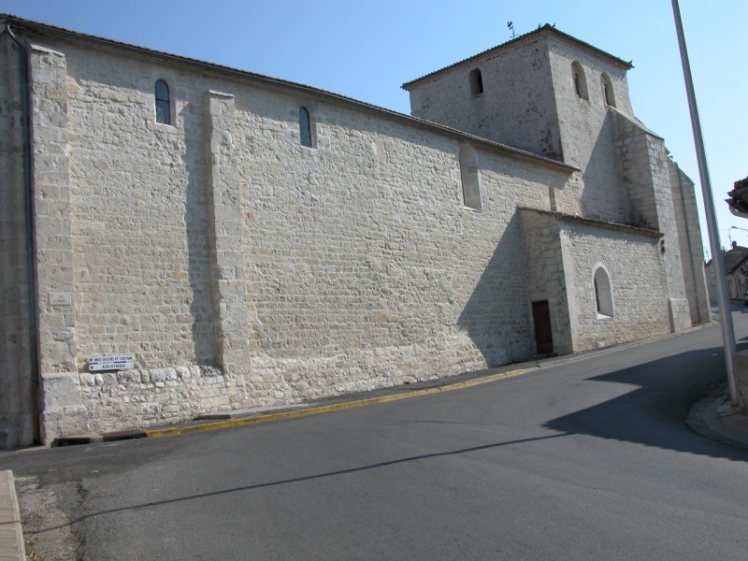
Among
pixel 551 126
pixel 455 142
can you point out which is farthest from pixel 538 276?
pixel 551 126

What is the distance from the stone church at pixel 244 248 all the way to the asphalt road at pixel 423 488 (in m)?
2.27

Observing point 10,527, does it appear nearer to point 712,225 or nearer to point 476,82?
point 712,225

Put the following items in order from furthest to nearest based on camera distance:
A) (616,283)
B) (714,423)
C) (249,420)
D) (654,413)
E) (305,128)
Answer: (616,283) → (305,128) → (249,420) → (654,413) → (714,423)

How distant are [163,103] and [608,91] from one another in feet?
70.9

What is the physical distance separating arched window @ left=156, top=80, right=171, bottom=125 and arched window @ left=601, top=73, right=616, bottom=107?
21.2 m

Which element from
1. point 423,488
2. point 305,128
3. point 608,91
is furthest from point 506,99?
point 423,488


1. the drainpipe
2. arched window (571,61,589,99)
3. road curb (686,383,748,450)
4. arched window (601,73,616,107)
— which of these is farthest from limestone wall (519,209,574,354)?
the drainpipe

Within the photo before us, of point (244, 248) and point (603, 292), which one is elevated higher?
point (244, 248)

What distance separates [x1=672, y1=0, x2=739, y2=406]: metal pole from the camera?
29.9 ft

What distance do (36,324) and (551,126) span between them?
20.0 m

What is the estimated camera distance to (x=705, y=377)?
12.4 m

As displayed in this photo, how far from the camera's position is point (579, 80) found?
2692 centimetres

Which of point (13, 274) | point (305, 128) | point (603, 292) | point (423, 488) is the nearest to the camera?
point (423, 488)

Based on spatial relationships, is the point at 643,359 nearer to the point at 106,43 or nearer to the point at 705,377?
the point at 705,377
